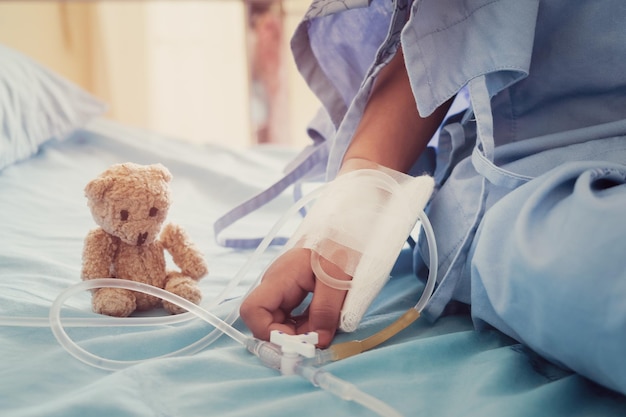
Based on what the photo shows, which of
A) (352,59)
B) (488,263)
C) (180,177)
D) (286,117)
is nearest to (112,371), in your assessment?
(488,263)

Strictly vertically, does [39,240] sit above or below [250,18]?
below

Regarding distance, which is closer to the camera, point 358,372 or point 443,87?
point 358,372

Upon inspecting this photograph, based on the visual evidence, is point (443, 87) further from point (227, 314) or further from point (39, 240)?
point (39, 240)

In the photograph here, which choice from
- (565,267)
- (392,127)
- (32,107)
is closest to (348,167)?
(392,127)

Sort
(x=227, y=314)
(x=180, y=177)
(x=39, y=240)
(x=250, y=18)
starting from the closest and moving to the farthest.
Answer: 1. (x=227, y=314)
2. (x=39, y=240)
3. (x=180, y=177)
4. (x=250, y=18)

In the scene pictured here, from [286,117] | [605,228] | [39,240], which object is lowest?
[286,117]

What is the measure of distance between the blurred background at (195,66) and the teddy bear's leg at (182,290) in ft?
7.35

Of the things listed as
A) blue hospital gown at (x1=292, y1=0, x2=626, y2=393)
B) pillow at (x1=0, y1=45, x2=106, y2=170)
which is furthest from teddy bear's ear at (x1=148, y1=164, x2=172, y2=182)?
pillow at (x1=0, y1=45, x2=106, y2=170)

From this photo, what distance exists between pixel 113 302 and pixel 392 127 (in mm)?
358

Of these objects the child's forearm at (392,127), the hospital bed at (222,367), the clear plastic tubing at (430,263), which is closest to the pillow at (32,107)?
the hospital bed at (222,367)

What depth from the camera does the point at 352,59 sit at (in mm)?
889

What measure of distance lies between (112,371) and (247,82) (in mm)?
2452

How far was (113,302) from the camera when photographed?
62cm

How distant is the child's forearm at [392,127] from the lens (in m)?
0.74
